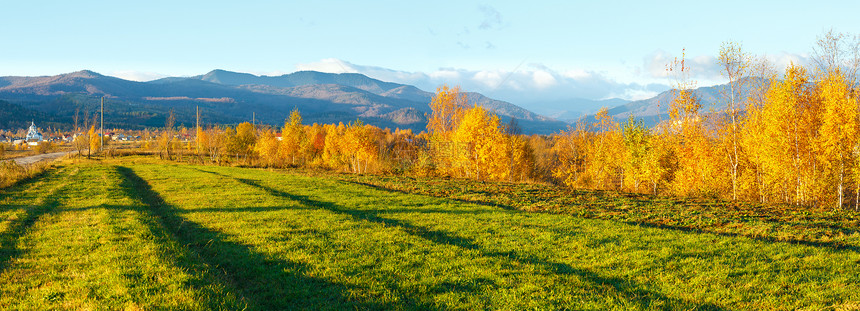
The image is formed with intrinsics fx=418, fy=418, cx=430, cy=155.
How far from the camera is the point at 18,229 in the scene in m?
14.8

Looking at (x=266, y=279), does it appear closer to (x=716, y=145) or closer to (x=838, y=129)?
(x=838, y=129)

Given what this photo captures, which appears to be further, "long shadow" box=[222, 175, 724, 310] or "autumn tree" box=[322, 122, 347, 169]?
"autumn tree" box=[322, 122, 347, 169]

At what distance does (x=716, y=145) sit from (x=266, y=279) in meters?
40.2

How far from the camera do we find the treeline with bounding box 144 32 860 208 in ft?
88.2

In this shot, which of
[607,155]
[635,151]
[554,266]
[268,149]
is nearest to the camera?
[554,266]

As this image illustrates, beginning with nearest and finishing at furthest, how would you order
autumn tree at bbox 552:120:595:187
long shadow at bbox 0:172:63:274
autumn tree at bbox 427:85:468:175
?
long shadow at bbox 0:172:63:274 < autumn tree at bbox 552:120:595:187 < autumn tree at bbox 427:85:468:175

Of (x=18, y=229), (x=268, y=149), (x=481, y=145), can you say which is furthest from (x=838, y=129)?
(x=268, y=149)

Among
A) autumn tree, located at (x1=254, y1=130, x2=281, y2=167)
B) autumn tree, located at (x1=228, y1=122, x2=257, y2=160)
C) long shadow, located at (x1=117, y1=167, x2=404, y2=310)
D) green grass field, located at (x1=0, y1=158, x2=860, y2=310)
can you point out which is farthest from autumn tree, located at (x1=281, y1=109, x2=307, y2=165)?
long shadow, located at (x1=117, y1=167, x2=404, y2=310)

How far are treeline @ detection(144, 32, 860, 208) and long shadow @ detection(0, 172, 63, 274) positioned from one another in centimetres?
3771

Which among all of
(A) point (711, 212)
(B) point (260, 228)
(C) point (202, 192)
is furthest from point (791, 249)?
(C) point (202, 192)

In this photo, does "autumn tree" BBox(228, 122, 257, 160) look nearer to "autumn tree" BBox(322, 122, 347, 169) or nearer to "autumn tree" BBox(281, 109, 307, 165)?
"autumn tree" BBox(281, 109, 307, 165)

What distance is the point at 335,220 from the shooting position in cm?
1703

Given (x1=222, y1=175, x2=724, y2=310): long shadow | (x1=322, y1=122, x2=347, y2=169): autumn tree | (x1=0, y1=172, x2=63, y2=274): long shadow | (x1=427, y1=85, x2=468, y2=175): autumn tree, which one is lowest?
(x1=222, y1=175, x2=724, y2=310): long shadow

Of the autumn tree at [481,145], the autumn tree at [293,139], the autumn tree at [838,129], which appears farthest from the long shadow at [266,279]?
the autumn tree at [293,139]
